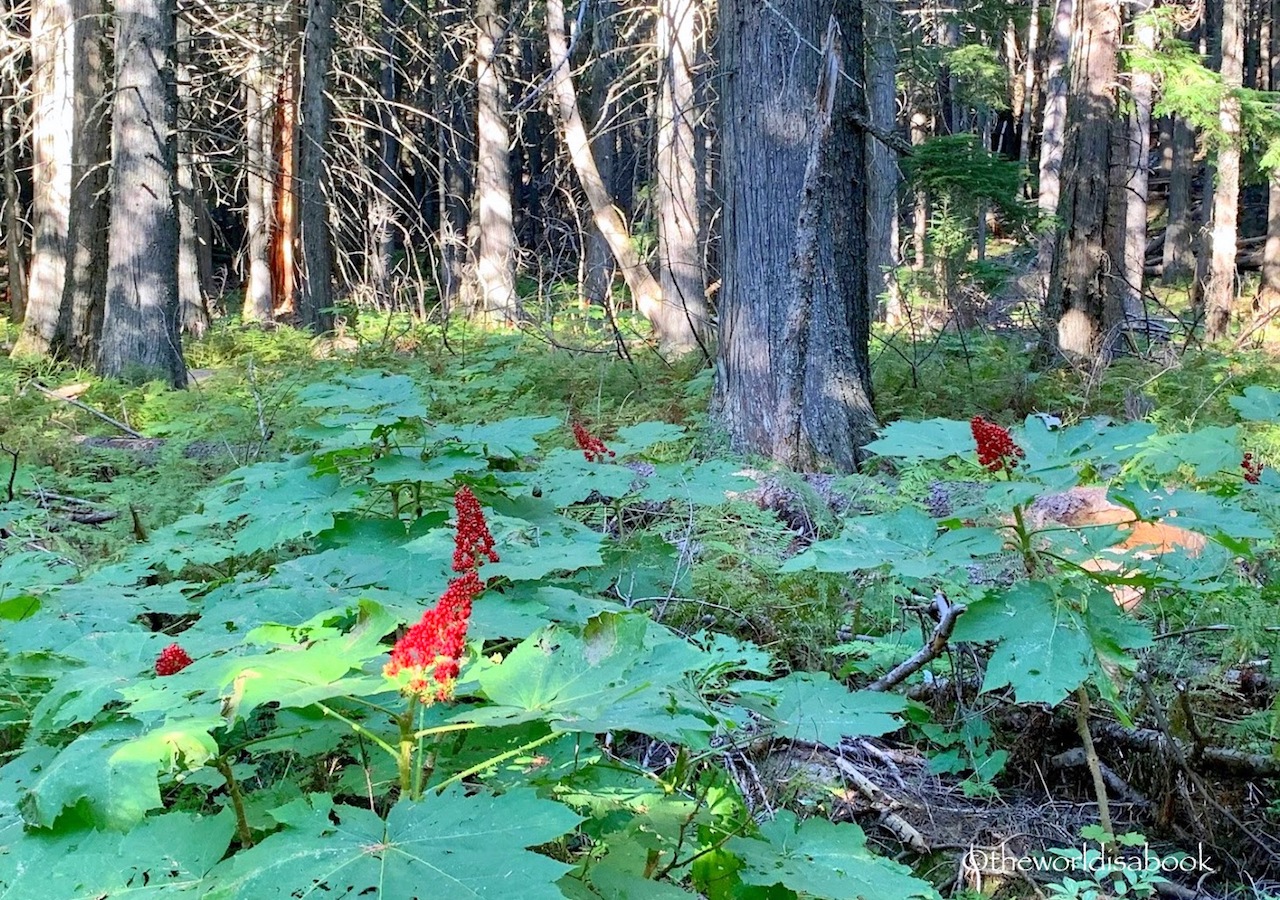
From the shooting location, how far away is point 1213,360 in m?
7.55

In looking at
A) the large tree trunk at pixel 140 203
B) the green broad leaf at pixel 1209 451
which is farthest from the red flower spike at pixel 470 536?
the large tree trunk at pixel 140 203

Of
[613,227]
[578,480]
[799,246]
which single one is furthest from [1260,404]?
[613,227]

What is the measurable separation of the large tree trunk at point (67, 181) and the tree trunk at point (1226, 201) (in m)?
11.8

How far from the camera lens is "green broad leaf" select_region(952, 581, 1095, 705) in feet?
6.06

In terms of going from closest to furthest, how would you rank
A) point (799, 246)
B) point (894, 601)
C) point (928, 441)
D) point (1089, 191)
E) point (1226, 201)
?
point (928, 441), point (894, 601), point (799, 246), point (1089, 191), point (1226, 201)

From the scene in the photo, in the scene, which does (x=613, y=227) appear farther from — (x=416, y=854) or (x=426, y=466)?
(x=416, y=854)

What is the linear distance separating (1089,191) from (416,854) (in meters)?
8.41

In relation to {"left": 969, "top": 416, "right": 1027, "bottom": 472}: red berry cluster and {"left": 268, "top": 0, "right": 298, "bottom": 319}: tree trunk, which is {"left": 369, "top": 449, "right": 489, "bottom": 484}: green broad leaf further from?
{"left": 268, "top": 0, "right": 298, "bottom": 319}: tree trunk

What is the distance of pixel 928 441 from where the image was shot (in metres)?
2.24

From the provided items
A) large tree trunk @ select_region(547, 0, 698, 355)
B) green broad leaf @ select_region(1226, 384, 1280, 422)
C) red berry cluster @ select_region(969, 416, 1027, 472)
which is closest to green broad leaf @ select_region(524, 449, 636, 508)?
red berry cluster @ select_region(969, 416, 1027, 472)

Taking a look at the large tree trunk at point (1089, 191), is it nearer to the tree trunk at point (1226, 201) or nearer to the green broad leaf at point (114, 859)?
the tree trunk at point (1226, 201)

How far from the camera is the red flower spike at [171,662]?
5.16 ft

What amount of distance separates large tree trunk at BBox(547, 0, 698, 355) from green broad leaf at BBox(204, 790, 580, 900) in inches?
349

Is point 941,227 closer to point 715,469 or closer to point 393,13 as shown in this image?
point 715,469
